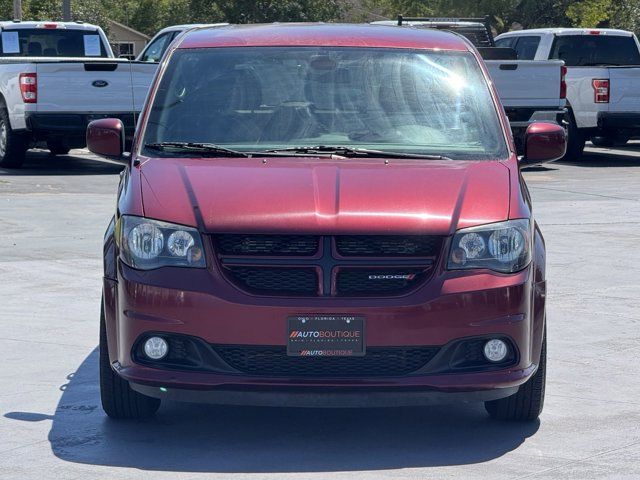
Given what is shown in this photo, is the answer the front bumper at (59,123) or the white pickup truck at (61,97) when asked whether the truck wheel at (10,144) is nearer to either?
the white pickup truck at (61,97)

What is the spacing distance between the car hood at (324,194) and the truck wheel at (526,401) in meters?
0.80

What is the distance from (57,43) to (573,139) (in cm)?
851

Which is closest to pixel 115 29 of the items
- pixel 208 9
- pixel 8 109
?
pixel 208 9

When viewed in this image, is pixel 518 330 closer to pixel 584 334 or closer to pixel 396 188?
pixel 396 188

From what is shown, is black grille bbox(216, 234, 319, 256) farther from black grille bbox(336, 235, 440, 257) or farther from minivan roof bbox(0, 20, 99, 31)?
minivan roof bbox(0, 20, 99, 31)

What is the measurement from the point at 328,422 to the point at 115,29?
86482mm

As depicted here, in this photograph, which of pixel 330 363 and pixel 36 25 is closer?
pixel 330 363

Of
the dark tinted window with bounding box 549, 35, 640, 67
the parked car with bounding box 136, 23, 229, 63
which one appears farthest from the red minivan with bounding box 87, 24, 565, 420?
the dark tinted window with bounding box 549, 35, 640, 67

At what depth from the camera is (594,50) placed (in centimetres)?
2333

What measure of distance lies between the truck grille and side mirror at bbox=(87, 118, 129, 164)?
1649 millimetres

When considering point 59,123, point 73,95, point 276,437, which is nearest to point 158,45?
point 73,95

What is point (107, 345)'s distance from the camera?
6023 mm

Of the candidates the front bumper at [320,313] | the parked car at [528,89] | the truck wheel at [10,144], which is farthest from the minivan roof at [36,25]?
the front bumper at [320,313]

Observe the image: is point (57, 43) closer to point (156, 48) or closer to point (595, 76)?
point (156, 48)
